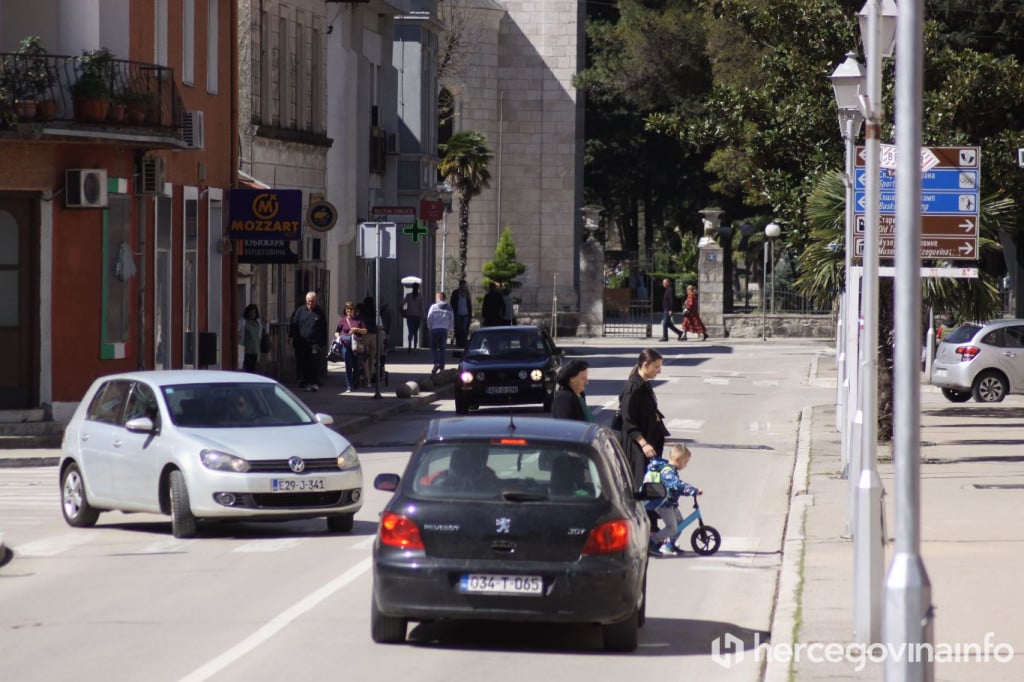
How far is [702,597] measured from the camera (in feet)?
41.0

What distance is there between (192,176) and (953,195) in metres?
15.9

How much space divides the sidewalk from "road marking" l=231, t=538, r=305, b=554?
4.34 meters

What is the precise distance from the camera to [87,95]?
24.0 metres

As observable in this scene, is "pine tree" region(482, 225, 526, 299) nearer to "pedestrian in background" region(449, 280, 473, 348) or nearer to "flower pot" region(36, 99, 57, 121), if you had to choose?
"pedestrian in background" region(449, 280, 473, 348)

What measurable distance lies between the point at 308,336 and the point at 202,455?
17.8 metres

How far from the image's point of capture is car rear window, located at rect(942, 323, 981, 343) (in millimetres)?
32906

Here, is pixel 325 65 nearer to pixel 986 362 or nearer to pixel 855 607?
pixel 986 362

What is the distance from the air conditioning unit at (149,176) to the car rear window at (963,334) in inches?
615

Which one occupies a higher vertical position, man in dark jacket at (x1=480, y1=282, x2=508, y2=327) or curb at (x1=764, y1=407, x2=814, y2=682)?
man in dark jacket at (x1=480, y1=282, x2=508, y2=327)

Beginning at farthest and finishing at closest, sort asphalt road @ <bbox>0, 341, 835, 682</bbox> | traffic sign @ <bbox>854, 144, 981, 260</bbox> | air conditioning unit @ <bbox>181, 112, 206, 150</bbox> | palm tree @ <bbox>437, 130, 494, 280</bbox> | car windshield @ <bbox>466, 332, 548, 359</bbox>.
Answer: palm tree @ <bbox>437, 130, 494, 280</bbox> < car windshield @ <bbox>466, 332, 548, 359</bbox> < air conditioning unit @ <bbox>181, 112, 206, 150</bbox> < traffic sign @ <bbox>854, 144, 981, 260</bbox> < asphalt road @ <bbox>0, 341, 835, 682</bbox>

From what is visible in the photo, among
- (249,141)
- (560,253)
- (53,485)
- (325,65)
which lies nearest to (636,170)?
(560,253)

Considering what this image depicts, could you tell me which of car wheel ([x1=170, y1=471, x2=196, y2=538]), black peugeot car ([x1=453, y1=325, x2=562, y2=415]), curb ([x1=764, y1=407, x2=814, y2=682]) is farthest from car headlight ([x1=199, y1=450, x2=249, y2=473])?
black peugeot car ([x1=453, y1=325, x2=562, y2=415])

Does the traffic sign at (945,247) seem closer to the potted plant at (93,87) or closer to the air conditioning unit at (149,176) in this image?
the potted plant at (93,87)

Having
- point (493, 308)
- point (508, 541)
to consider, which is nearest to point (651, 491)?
point (508, 541)
